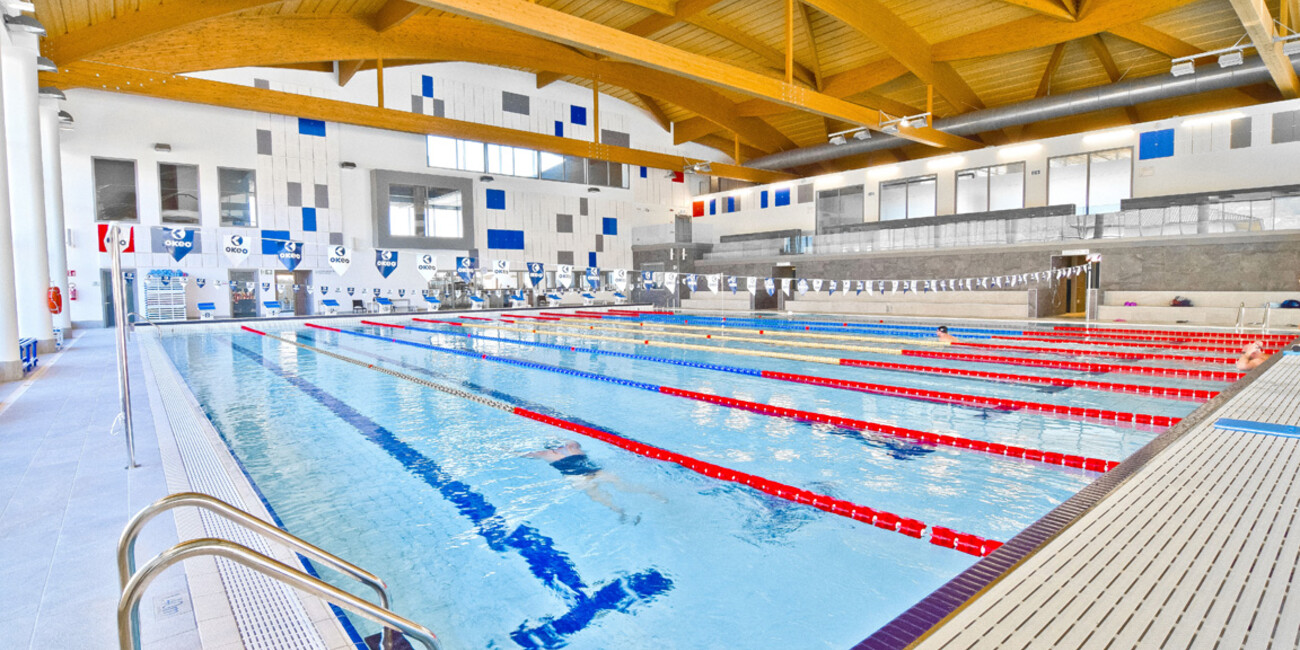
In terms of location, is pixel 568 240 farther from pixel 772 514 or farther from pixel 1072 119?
pixel 772 514

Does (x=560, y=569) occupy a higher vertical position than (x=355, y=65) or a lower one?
lower

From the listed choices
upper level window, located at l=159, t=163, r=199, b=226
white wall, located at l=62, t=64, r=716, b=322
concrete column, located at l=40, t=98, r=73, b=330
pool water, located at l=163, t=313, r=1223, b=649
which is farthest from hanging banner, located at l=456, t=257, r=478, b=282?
pool water, located at l=163, t=313, r=1223, b=649

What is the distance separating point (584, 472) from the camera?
391cm

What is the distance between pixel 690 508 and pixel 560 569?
89 cm

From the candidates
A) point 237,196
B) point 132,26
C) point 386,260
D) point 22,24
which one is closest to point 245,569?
point 22,24

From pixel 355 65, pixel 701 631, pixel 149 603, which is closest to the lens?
pixel 149 603

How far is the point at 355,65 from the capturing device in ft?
57.8

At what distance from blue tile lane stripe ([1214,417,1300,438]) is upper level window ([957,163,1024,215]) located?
1756cm

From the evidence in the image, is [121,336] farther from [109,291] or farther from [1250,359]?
[109,291]

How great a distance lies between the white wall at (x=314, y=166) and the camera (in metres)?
15.4

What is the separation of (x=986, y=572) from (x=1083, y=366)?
7.07 m

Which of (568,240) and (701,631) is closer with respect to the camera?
(701,631)

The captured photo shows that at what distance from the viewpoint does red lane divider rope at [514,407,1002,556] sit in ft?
9.18

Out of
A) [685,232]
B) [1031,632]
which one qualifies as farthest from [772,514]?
[685,232]
